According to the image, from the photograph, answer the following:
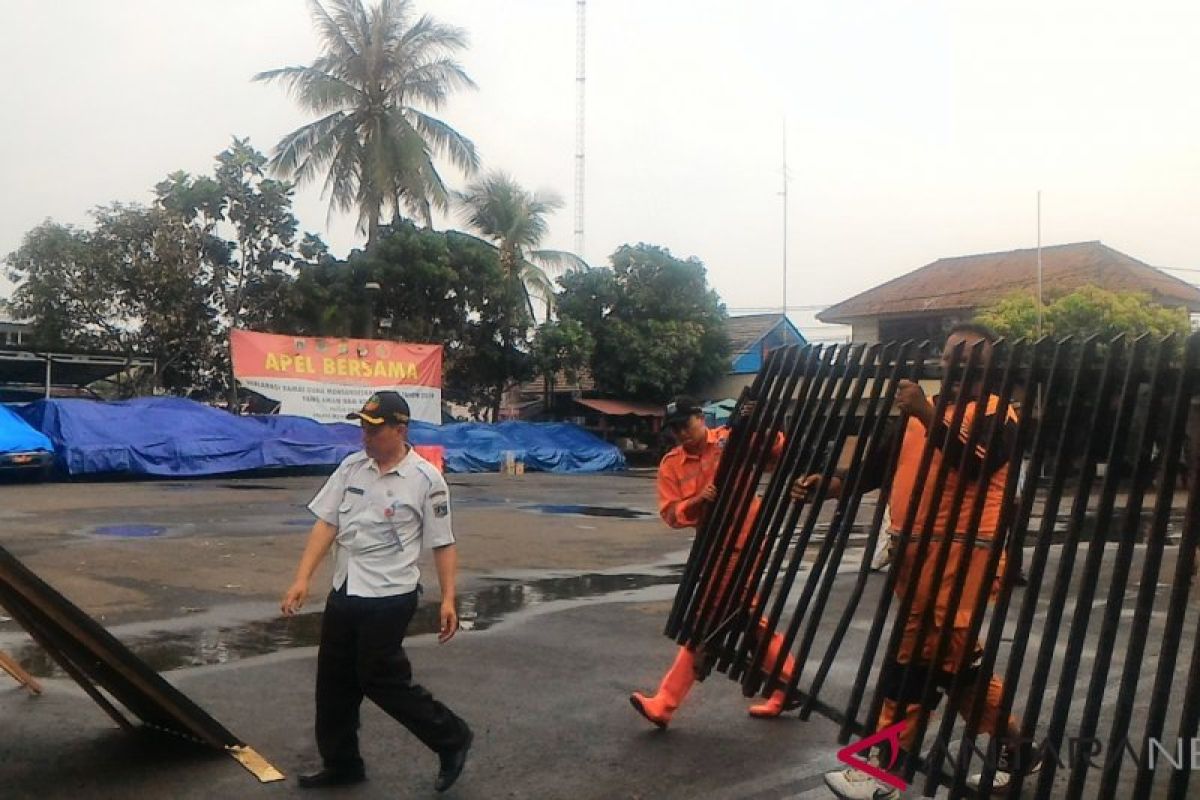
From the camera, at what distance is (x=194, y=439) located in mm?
23266

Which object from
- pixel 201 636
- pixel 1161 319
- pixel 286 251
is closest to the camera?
pixel 201 636

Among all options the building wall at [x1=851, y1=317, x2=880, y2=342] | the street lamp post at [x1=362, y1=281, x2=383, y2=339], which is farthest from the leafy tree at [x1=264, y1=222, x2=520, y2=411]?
the building wall at [x1=851, y1=317, x2=880, y2=342]

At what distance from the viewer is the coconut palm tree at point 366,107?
2891 cm

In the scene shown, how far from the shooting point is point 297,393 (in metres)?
26.1

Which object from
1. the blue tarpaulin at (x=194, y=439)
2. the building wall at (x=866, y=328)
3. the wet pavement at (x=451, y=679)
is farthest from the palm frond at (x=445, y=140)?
the wet pavement at (x=451, y=679)

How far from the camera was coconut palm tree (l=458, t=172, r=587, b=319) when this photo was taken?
3388 centimetres

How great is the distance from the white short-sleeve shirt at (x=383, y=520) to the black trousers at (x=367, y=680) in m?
0.08

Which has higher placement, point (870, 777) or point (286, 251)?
point (286, 251)

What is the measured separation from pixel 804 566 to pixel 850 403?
23.6ft

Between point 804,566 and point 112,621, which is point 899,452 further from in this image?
point 804,566

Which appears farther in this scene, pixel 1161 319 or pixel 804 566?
pixel 1161 319

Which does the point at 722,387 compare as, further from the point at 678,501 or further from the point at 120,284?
the point at 678,501

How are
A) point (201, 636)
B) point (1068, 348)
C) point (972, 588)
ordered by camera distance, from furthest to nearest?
point (201, 636) → point (972, 588) → point (1068, 348)

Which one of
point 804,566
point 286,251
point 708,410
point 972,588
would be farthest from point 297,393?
point 972,588
